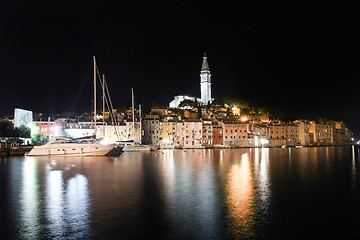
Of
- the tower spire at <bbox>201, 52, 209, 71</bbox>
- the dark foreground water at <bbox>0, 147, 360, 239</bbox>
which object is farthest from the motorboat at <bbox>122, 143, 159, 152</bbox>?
the tower spire at <bbox>201, 52, 209, 71</bbox>

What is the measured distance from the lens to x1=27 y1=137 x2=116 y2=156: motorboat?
1559 inches

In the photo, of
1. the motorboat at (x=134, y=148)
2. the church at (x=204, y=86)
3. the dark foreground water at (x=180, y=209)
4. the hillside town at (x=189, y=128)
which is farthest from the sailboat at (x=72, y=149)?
the church at (x=204, y=86)

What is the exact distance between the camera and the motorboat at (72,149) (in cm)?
3960

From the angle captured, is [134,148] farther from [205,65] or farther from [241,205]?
[205,65]

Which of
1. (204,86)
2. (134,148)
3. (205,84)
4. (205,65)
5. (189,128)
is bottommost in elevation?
(134,148)

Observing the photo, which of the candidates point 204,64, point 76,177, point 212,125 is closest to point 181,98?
point 204,64

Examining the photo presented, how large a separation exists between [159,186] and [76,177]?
22.0ft

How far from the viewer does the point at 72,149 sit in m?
39.8

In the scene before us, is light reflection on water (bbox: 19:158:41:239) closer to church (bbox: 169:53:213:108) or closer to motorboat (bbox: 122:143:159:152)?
motorboat (bbox: 122:143:159:152)

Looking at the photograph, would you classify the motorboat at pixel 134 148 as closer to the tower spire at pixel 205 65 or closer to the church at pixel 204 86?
the church at pixel 204 86

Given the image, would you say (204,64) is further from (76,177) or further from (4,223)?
(4,223)

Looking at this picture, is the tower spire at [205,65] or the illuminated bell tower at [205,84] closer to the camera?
the illuminated bell tower at [205,84]

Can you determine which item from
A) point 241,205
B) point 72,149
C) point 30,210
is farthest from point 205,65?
point 30,210

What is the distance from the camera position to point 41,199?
13.8 m
